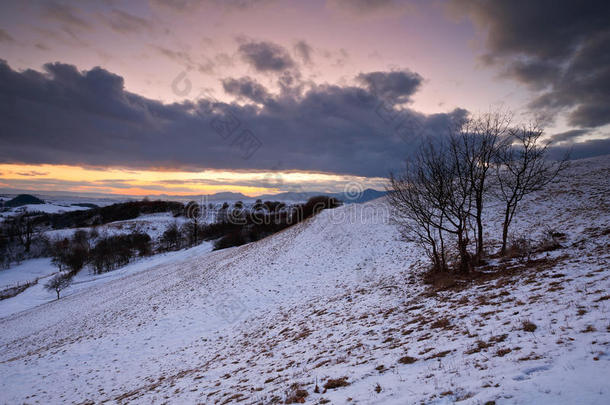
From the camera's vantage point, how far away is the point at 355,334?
915cm

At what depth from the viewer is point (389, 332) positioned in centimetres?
834

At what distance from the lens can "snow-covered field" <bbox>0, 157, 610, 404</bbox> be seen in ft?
15.3

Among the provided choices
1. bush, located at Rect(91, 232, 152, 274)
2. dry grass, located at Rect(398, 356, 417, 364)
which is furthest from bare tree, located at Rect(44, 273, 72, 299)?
dry grass, located at Rect(398, 356, 417, 364)

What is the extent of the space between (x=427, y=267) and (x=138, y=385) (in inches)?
613

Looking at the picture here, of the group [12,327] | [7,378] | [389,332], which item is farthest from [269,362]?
[12,327]

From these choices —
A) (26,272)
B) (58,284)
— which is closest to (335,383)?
(58,284)

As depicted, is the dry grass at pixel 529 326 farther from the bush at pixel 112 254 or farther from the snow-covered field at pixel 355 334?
the bush at pixel 112 254

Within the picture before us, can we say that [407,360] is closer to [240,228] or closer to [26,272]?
[240,228]

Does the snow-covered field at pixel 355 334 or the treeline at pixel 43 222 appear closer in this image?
the snow-covered field at pixel 355 334

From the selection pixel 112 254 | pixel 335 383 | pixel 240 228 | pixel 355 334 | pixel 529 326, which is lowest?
pixel 112 254

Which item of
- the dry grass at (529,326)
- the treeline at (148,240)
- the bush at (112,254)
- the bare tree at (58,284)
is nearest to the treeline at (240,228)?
the treeline at (148,240)

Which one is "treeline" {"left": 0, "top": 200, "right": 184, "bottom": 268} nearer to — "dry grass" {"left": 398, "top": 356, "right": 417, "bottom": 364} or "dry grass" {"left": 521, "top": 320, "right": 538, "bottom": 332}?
"dry grass" {"left": 398, "top": 356, "right": 417, "bottom": 364}

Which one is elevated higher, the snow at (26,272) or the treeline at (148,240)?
the treeline at (148,240)

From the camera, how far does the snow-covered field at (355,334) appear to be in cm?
467
